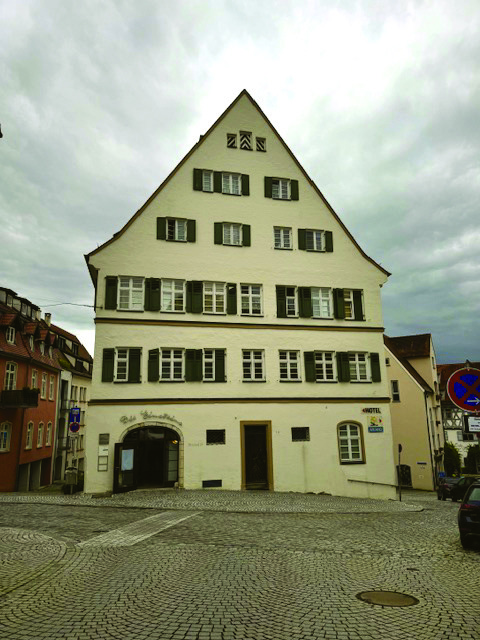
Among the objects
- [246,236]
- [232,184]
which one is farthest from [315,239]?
[232,184]

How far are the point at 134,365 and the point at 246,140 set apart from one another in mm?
13393

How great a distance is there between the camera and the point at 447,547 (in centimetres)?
1200

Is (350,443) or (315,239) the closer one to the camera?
(350,443)

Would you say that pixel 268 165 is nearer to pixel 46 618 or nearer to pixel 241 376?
pixel 241 376

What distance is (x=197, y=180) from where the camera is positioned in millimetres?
26312


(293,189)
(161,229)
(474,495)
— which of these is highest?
(293,189)

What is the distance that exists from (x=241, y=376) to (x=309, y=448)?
15.6 ft

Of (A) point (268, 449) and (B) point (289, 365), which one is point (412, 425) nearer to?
(B) point (289, 365)

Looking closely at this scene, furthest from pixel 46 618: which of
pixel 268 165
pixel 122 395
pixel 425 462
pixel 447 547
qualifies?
pixel 425 462

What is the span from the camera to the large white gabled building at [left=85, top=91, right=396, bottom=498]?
23438mm

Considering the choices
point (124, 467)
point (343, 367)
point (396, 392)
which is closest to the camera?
point (124, 467)

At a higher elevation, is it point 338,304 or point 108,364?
point 338,304

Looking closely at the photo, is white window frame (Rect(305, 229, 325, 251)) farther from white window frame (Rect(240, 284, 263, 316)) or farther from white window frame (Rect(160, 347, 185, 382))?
white window frame (Rect(160, 347, 185, 382))

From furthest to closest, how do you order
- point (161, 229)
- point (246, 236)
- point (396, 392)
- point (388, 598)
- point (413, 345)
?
1. point (413, 345)
2. point (396, 392)
3. point (246, 236)
4. point (161, 229)
5. point (388, 598)
